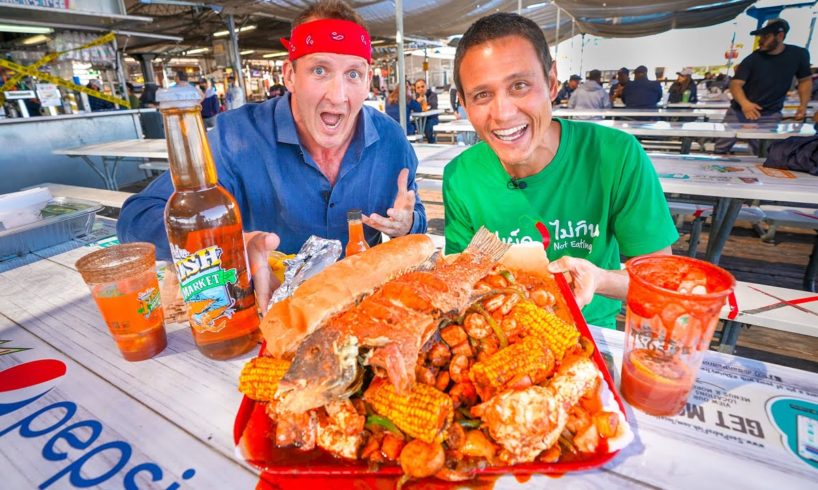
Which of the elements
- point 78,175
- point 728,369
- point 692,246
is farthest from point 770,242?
point 78,175

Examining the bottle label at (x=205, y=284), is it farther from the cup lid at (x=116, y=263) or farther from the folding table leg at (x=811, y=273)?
the folding table leg at (x=811, y=273)

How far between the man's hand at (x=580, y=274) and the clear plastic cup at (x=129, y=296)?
130 cm

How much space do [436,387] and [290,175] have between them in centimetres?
155

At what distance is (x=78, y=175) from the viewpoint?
848 cm

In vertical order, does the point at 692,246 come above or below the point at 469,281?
below

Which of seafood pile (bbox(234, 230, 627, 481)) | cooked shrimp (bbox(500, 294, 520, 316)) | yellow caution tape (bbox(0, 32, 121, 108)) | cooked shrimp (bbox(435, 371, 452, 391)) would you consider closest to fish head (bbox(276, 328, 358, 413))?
seafood pile (bbox(234, 230, 627, 481))

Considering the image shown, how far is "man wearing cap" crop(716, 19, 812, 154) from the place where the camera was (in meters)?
6.41

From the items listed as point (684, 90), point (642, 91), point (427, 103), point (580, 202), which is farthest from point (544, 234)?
point (684, 90)

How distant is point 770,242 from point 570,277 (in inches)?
215

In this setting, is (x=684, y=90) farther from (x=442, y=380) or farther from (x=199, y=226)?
(x=199, y=226)

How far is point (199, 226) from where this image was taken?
3.80ft

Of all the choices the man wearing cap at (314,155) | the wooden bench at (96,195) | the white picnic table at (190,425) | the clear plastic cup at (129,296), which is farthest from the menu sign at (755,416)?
the wooden bench at (96,195)

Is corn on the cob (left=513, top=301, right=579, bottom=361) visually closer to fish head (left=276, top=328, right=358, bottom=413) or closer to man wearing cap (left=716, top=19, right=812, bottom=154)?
fish head (left=276, top=328, right=358, bottom=413)

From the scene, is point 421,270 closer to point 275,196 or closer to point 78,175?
point 275,196
